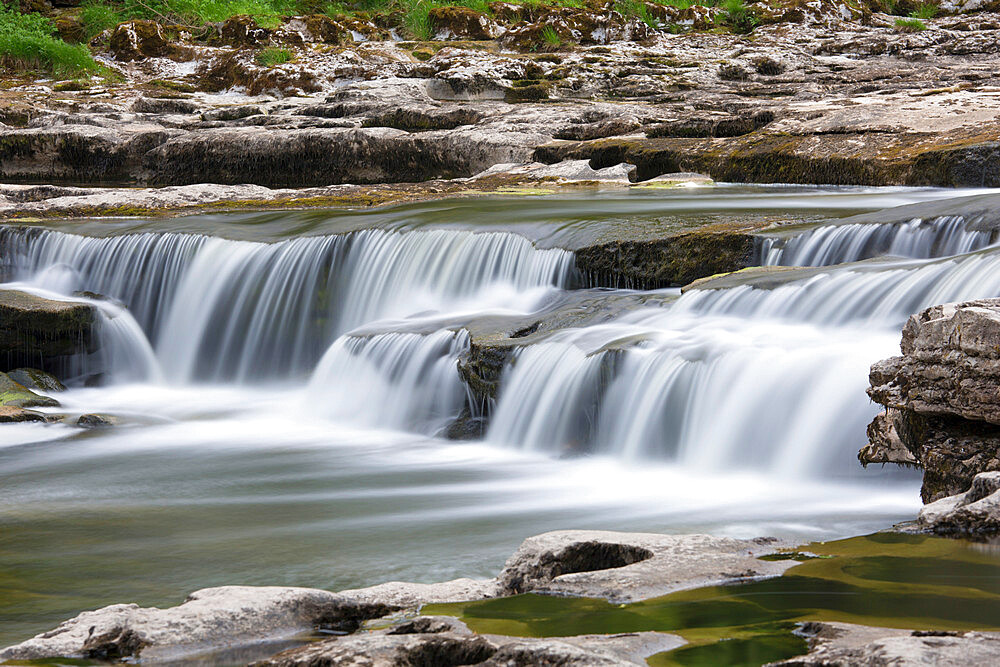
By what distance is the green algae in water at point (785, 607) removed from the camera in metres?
2.58

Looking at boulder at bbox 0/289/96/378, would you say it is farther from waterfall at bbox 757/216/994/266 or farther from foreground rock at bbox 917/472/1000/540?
foreground rock at bbox 917/472/1000/540

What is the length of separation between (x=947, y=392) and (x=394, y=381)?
4534 millimetres

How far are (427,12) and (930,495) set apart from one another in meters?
19.7

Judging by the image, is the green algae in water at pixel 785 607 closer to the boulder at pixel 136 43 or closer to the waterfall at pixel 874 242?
the waterfall at pixel 874 242

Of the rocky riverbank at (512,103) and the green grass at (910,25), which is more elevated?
the green grass at (910,25)

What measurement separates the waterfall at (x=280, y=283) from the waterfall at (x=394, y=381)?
1041mm

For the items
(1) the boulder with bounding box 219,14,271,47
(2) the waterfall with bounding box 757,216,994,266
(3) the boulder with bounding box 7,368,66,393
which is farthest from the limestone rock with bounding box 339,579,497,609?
(1) the boulder with bounding box 219,14,271,47

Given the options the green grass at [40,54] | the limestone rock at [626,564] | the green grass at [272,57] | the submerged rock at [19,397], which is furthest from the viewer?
the green grass at [40,54]

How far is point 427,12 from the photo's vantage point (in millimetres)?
22250

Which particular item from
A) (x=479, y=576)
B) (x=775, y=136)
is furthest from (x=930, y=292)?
(x=775, y=136)

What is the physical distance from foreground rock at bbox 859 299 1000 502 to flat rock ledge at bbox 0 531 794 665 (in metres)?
0.89

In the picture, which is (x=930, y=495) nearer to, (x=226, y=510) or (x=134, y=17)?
(x=226, y=510)

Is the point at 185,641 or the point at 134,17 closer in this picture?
the point at 185,641

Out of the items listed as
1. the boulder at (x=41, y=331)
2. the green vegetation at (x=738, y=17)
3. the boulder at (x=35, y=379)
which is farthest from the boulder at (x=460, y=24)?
the boulder at (x=35, y=379)
